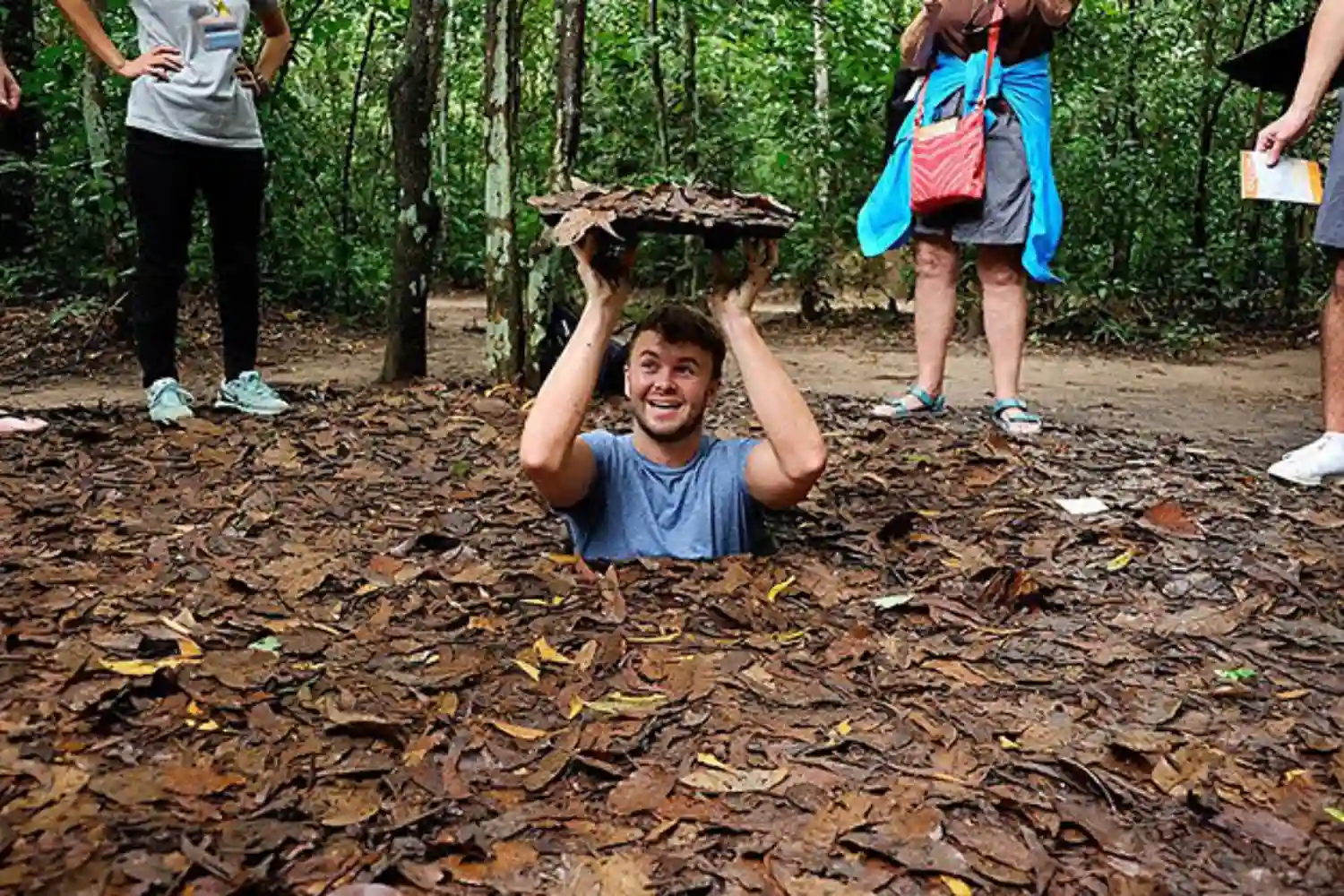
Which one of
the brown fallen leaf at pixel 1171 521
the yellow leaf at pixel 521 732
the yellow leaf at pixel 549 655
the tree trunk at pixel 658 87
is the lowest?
the yellow leaf at pixel 521 732

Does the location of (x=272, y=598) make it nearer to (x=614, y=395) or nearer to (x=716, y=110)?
(x=614, y=395)

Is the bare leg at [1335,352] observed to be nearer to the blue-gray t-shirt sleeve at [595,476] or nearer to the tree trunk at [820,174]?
the blue-gray t-shirt sleeve at [595,476]

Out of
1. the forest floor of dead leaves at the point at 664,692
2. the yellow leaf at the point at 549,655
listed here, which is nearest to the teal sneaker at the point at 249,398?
the forest floor of dead leaves at the point at 664,692

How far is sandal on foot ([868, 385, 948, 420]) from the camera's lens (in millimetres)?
4703

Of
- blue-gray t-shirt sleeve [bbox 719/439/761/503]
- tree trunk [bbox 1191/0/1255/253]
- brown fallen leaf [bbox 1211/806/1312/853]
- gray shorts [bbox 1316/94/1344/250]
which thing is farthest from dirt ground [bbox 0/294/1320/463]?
brown fallen leaf [bbox 1211/806/1312/853]

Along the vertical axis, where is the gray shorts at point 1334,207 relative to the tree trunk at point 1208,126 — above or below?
below

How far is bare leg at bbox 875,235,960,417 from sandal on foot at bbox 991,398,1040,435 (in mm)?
302

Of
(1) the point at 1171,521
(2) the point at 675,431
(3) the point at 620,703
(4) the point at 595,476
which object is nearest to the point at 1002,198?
(1) the point at 1171,521

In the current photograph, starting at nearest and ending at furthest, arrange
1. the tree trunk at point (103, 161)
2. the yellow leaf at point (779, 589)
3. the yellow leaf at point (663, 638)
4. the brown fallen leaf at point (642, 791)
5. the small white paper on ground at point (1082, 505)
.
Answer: the brown fallen leaf at point (642, 791) → the yellow leaf at point (663, 638) → the yellow leaf at point (779, 589) → the small white paper on ground at point (1082, 505) → the tree trunk at point (103, 161)

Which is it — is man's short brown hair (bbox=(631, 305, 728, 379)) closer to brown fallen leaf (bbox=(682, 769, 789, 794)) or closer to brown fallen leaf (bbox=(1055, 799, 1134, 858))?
brown fallen leaf (bbox=(682, 769, 789, 794))

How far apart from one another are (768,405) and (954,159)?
6.27 ft

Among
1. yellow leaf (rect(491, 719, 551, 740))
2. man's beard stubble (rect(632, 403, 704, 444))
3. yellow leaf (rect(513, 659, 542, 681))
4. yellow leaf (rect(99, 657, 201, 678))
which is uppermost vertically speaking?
man's beard stubble (rect(632, 403, 704, 444))

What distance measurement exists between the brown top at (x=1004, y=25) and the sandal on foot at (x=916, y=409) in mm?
1274

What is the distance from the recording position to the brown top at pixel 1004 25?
4340 millimetres
